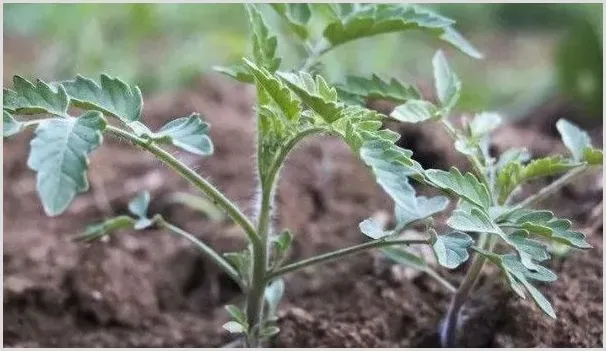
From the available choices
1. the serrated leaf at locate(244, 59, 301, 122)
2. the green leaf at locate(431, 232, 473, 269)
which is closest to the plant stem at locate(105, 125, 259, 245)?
the serrated leaf at locate(244, 59, 301, 122)

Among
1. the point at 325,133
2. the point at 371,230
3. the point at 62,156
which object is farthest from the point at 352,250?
the point at 62,156

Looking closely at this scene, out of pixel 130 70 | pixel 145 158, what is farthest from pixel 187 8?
pixel 145 158

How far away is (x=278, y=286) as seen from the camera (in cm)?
122

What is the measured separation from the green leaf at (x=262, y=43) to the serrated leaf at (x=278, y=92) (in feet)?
0.25

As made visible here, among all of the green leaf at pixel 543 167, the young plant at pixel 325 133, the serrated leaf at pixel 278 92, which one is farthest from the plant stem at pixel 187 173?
the green leaf at pixel 543 167

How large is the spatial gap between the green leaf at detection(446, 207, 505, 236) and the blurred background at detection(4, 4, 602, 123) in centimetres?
106

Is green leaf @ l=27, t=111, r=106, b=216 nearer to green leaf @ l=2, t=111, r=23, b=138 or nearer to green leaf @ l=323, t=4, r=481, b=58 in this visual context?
green leaf @ l=2, t=111, r=23, b=138

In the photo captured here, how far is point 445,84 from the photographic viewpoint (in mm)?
1187

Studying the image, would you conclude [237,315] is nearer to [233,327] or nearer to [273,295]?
[233,327]

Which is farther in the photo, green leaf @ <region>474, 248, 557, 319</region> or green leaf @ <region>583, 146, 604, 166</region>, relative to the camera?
green leaf @ <region>583, 146, 604, 166</region>

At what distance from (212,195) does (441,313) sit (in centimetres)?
46

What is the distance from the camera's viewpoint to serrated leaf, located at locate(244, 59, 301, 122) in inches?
35.7

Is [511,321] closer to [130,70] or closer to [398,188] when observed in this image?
[398,188]

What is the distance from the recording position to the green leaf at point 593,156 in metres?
1.09
